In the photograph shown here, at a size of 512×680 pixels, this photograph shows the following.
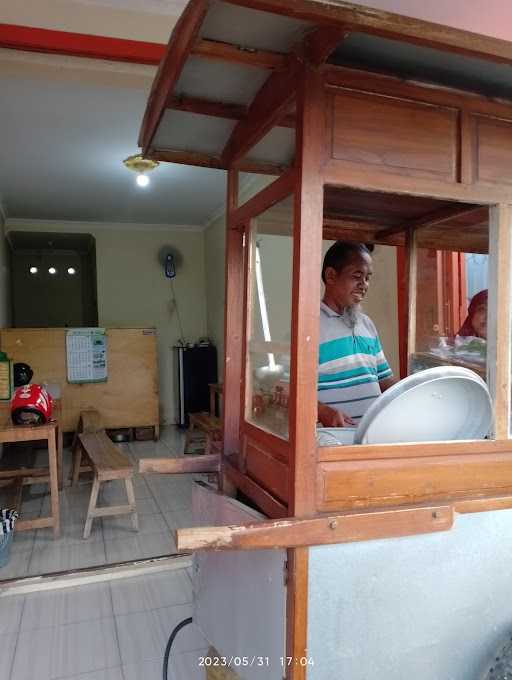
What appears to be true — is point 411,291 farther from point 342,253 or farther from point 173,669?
point 173,669

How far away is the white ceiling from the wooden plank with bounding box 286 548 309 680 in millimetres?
2529

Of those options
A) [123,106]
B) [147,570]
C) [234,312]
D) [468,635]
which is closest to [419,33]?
[234,312]

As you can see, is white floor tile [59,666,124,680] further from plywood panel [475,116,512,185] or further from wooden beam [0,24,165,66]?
wooden beam [0,24,165,66]

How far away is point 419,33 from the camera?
0.90 metres

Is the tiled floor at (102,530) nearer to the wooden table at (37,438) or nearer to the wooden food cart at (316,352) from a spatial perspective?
the wooden table at (37,438)

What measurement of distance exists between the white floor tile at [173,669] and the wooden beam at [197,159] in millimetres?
1945

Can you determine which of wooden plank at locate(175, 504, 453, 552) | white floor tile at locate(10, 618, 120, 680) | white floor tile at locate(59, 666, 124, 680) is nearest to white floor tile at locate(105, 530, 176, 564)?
white floor tile at locate(10, 618, 120, 680)

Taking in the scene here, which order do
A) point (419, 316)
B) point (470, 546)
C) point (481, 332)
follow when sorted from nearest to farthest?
point (470, 546), point (481, 332), point (419, 316)

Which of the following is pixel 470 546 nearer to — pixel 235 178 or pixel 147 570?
pixel 235 178

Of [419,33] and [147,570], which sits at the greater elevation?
[419,33]

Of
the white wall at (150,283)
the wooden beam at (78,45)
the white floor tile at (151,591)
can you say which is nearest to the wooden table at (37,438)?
the white floor tile at (151,591)

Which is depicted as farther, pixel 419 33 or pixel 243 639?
pixel 243 639

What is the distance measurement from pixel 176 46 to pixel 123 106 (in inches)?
115

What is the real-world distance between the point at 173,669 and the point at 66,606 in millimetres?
794
